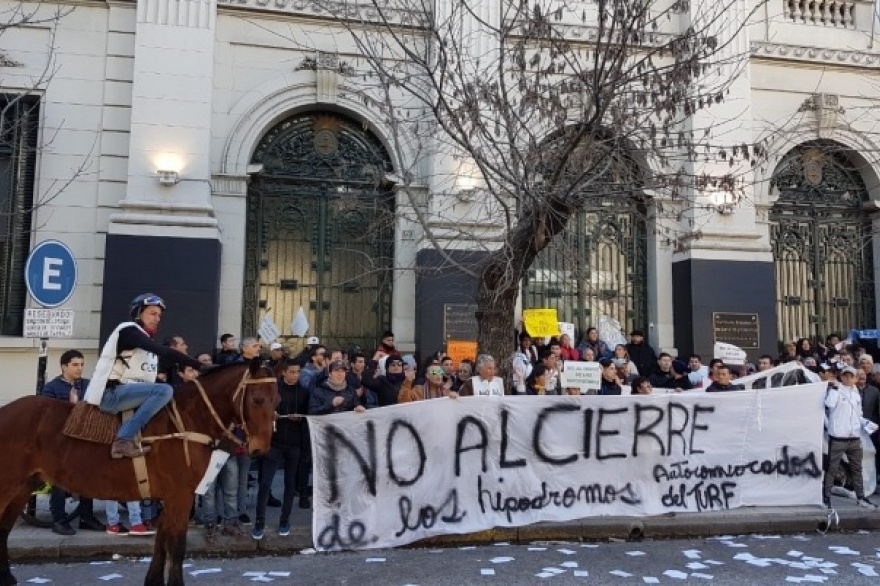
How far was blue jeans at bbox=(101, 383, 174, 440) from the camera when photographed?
19.5 feet

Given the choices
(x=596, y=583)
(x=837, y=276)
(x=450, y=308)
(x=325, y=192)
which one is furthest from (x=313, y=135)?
(x=837, y=276)

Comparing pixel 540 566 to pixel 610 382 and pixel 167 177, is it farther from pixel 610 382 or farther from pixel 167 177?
pixel 167 177

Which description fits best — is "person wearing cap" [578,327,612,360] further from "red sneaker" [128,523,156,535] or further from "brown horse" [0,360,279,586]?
"brown horse" [0,360,279,586]

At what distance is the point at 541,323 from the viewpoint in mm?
12797

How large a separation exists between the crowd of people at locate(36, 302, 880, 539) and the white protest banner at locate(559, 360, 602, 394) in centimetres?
17

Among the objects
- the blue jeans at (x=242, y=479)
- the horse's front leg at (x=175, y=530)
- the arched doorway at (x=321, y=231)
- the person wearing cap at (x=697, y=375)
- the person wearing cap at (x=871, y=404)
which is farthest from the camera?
the arched doorway at (x=321, y=231)

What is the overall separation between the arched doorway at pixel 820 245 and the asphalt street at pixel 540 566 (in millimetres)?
8972

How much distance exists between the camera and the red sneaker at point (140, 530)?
309 inches

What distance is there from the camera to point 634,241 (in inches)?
619

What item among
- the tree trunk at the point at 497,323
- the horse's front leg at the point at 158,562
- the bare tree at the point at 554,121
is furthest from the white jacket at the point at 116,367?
the tree trunk at the point at 497,323

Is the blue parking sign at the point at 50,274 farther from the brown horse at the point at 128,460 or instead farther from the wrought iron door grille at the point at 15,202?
the wrought iron door grille at the point at 15,202

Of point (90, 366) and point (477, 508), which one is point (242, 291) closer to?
point (90, 366)

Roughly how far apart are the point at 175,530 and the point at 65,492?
10.2 feet

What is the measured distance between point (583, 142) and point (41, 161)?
9.71 meters
